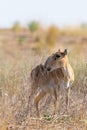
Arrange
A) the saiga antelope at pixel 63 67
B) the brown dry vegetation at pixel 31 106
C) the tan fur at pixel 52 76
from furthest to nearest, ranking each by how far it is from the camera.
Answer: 1. the tan fur at pixel 52 76
2. the saiga antelope at pixel 63 67
3. the brown dry vegetation at pixel 31 106

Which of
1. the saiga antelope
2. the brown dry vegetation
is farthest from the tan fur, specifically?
the brown dry vegetation

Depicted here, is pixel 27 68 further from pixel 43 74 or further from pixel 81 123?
pixel 81 123

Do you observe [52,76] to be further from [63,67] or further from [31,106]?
[31,106]

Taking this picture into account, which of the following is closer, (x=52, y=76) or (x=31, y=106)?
(x=31, y=106)

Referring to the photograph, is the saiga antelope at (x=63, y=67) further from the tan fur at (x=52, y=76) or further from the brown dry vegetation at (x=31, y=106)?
the brown dry vegetation at (x=31, y=106)

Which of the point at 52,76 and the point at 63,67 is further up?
the point at 63,67

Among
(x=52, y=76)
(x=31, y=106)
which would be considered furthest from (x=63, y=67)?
(x=31, y=106)

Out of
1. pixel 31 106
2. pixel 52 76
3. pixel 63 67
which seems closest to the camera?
pixel 31 106

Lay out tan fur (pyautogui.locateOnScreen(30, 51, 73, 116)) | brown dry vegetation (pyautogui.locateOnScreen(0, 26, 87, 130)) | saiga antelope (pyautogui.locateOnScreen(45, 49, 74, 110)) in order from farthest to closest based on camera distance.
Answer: tan fur (pyautogui.locateOnScreen(30, 51, 73, 116))
saiga antelope (pyautogui.locateOnScreen(45, 49, 74, 110))
brown dry vegetation (pyautogui.locateOnScreen(0, 26, 87, 130))

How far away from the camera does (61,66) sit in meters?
11.0

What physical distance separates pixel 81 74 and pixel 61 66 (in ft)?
6.20

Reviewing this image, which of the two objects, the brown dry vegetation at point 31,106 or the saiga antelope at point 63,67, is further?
the saiga antelope at point 63,67

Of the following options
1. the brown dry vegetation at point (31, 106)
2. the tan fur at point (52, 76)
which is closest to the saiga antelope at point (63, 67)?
the tan fur at point (52, 76)

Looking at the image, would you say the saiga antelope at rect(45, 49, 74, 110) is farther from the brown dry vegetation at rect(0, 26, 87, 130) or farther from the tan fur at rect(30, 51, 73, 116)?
the brown dry vegetation at rect(0, 26, 87, 130)
